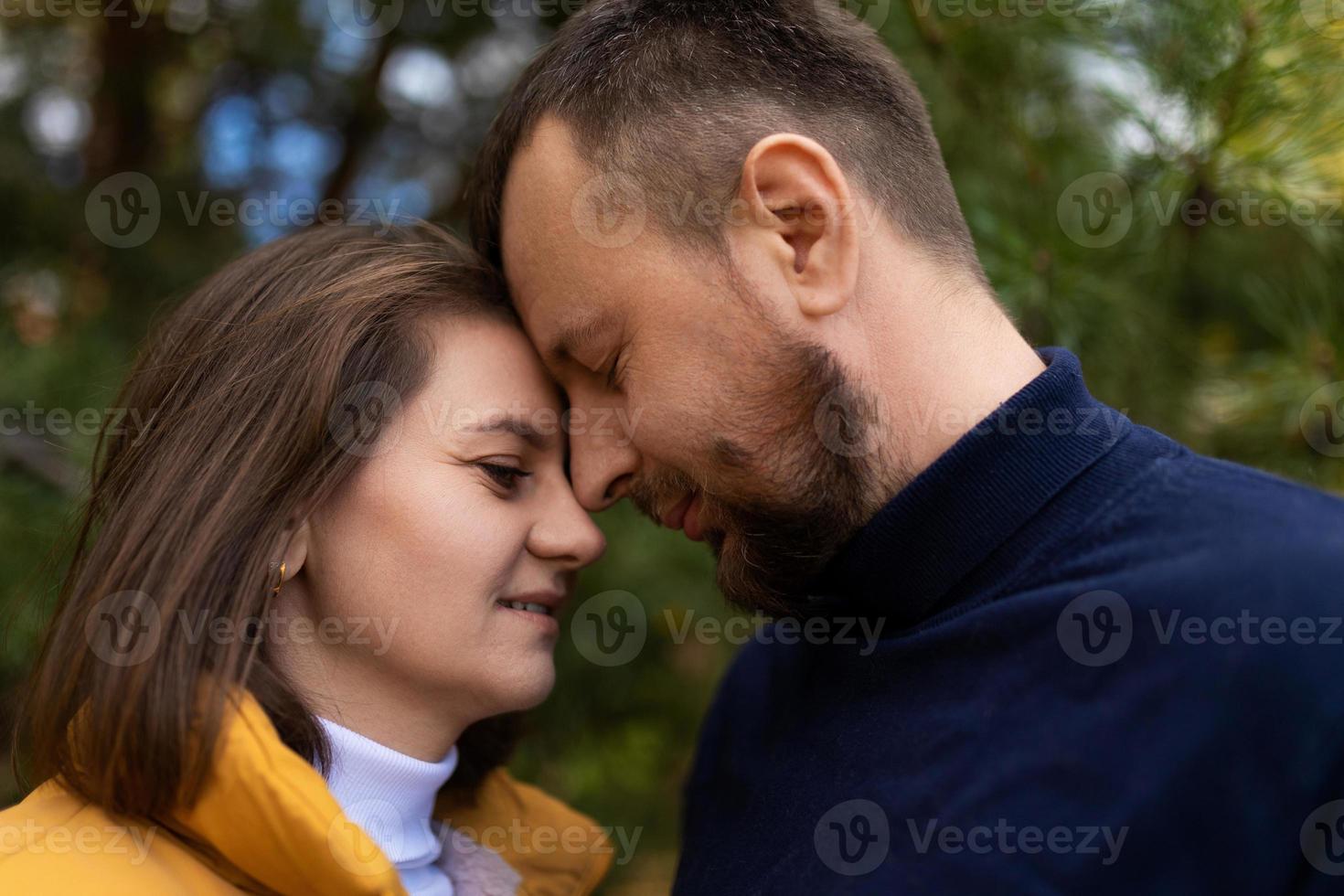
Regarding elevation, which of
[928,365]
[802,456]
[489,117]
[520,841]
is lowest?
[520,841]

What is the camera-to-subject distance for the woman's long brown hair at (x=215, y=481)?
134 cm

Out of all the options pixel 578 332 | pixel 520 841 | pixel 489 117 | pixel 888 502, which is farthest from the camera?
pixel 489 117

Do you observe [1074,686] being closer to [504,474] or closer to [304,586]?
[504,474]

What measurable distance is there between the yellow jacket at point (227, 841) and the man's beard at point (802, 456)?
24.7 inches

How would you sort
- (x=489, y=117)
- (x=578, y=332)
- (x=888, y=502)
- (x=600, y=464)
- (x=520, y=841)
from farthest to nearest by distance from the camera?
(x=489, y=117) → (x=520, y=841) → (x=600, y=464) → (x=578, y=332) → (x=888, y=502)

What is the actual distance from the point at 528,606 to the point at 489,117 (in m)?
1.35

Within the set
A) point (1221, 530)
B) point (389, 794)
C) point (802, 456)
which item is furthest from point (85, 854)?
point (1221, 530)

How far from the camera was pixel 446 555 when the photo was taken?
1530 millimetres

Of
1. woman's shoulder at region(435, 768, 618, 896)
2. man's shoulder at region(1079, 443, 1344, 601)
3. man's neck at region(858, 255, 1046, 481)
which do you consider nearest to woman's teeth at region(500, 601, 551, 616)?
woman's shoulder at region(435, 768, 618, 896)

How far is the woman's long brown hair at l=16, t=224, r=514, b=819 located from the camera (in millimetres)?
1343

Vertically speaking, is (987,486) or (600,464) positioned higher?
(987,486)

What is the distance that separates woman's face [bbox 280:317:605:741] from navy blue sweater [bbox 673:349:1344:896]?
1.40 feet

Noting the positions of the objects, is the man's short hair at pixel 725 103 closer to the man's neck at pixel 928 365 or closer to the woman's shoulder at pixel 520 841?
the man's neck at pixel 928 365

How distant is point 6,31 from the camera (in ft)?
8.10
